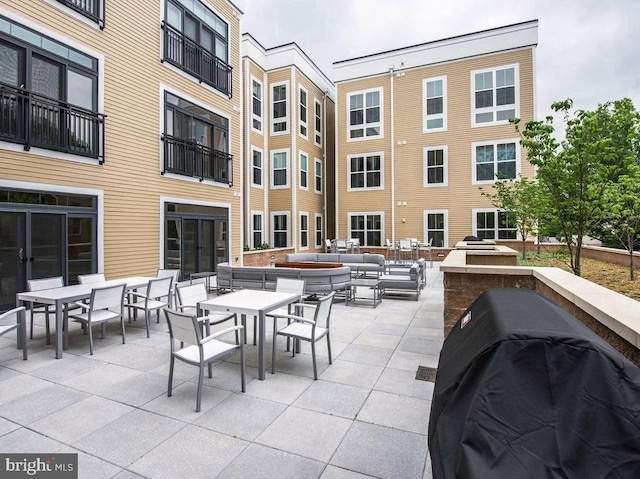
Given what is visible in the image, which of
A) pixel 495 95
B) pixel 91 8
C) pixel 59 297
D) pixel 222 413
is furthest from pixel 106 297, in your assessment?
pixel 495 95

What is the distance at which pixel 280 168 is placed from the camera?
1819cm

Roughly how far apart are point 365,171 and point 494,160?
635 cm

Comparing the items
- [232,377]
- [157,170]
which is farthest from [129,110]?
[232,377]

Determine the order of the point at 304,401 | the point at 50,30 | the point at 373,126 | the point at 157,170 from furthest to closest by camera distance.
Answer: the point at 373,126 < the point at 157,170 < the point at 50,30 < the point at 304,401

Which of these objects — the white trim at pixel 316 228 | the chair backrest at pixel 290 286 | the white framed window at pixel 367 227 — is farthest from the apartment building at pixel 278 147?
the chair backrest at pixel 290 286

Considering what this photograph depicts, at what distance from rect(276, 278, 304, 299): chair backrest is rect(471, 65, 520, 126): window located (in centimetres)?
1552

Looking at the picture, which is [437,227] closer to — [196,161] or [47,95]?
[196,161]

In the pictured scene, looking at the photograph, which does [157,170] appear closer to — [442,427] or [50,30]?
[50,30]

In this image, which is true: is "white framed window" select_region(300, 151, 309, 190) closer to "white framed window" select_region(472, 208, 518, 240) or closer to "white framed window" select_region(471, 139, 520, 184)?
"white framed window" select_region(471, 139, 520, 184)

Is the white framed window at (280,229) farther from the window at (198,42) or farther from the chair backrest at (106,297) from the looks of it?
the chair backrest at (106,297)

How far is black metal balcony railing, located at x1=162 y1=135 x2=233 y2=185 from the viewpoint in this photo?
10.3 meters

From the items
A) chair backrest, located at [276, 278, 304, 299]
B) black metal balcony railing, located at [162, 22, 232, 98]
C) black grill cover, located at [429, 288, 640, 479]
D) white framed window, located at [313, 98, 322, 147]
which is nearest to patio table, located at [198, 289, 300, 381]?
chair backrest, located at [276, 278, 304, 299]

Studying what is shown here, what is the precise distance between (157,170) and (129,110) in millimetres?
1628

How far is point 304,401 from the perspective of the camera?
3473 mm
